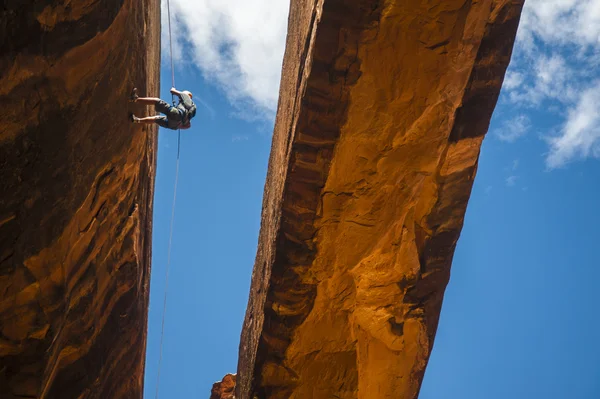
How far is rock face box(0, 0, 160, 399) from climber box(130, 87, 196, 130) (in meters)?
0.22

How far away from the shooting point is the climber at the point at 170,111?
663cm

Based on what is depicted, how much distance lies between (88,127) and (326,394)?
439 centimetres

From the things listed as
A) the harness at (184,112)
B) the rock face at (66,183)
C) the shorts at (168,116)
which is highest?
the harness at (184,112)

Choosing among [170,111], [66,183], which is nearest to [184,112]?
[170,111]

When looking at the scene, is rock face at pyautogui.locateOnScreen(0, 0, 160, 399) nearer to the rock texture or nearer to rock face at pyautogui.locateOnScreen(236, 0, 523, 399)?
rock face at pyautogui.locateOnScreen(236, 0, 523, 399)

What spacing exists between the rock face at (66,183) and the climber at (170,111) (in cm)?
22

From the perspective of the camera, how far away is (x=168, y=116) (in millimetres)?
7281

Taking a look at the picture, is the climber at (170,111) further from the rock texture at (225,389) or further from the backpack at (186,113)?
the rock texture at (225,389)

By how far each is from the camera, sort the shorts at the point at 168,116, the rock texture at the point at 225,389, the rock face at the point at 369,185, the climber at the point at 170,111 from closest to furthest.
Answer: the rock face at the point at 369,185, the climber at the point at 170,111, the shorts at the point at 168,116, the rock texture at the point at 225,389

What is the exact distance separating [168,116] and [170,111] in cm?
Result: 8

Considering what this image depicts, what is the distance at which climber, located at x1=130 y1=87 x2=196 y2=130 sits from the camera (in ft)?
21.8

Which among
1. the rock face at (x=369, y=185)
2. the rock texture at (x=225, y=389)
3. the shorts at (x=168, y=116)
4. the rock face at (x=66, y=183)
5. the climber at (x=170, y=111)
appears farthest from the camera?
the rock texture at (x=225, y=389)

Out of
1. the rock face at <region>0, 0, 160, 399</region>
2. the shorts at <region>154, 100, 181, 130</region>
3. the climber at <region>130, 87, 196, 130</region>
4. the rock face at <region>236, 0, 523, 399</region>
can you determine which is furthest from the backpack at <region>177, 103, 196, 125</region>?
the rock face at <region>236, 0, 523, 399</region>

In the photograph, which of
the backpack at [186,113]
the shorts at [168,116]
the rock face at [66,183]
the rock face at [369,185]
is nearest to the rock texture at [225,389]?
the rock face at [369,185]
